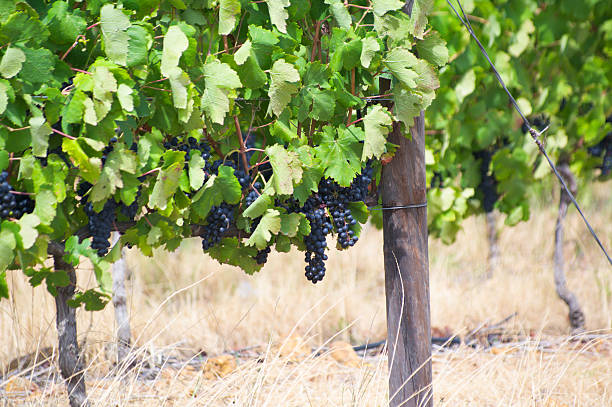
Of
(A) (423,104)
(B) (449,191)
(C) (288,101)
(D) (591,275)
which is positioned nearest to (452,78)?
(B) (449,191)

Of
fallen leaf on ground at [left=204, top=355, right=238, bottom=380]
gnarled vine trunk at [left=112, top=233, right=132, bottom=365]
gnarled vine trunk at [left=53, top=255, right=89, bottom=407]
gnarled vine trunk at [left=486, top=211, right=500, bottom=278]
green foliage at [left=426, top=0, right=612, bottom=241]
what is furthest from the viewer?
gnarled vine trunk at [left=486, top=211, right=500, bottom=278]

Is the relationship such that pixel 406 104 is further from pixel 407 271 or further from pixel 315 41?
pixel 407 271

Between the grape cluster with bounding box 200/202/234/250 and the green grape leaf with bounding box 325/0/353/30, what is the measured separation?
0.66 m

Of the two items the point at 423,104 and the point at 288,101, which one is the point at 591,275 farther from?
the point at 288,101

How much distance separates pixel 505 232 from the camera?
19.0 ft

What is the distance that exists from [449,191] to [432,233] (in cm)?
36

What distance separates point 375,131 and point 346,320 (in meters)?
2.57

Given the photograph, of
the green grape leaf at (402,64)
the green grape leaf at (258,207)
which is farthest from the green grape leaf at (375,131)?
the green grape leaf at (258,207)

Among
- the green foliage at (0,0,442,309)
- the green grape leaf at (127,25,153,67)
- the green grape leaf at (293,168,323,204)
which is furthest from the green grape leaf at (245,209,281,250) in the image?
the green grape leaf at (127,25,153,67)

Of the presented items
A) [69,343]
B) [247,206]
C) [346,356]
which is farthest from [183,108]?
[346,356]

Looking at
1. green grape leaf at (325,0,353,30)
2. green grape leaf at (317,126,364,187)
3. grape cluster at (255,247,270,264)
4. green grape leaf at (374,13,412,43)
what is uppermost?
green grape leaf at (325,0,353,30)

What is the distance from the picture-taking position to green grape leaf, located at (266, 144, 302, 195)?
1.85 m

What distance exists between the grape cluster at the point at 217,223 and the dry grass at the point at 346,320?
0.45m

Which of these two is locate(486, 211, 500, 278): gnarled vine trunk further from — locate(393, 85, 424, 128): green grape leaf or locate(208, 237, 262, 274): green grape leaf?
locate(208, 237, 262, 274): green grape leaf
